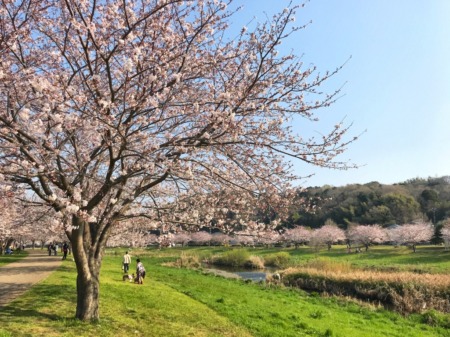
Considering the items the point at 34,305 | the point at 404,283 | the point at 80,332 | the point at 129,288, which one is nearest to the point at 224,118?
the point at 80,332

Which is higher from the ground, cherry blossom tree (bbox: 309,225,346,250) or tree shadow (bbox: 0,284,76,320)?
tree shadow (bbox: 0,284,76,320)

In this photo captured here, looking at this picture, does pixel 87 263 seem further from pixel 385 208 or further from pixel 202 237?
pixel 202 237

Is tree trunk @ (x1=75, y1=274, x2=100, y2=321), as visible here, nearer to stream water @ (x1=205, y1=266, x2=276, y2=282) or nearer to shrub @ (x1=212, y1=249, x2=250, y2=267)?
stream water @ (x1=205, y1=266, x2=276, y2=282)

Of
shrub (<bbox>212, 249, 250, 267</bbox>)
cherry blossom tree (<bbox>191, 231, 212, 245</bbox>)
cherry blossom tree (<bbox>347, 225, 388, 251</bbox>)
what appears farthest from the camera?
cherry blossom tree (<bbox>191, 231, 212, 245</bbox>)

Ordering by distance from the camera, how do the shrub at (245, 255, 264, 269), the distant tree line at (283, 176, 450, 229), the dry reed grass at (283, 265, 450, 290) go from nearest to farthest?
the dry reed grass at (283, 265, 450, 290) → the shrub at (245, 255, 264, 269) → the distant tree line at (283, 176, 450, 229)

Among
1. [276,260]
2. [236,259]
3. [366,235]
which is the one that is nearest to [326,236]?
[366,235]

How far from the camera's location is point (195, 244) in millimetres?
104375

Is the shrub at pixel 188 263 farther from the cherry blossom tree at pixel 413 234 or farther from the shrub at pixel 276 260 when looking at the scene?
the cherry blossom tree at pixel 413 234

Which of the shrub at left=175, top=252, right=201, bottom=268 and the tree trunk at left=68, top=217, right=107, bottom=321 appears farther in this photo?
the shrub at left=175, top=252, right=201, bottom=268

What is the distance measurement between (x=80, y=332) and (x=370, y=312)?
14280 mm

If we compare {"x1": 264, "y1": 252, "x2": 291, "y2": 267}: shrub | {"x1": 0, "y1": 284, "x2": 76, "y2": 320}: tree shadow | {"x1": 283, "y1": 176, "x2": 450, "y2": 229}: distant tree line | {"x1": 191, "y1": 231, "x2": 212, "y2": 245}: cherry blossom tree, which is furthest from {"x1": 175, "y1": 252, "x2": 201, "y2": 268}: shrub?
{"x1": 191, "y1": 231, "x2": 212, "y2": 245}: cherry blossom tree

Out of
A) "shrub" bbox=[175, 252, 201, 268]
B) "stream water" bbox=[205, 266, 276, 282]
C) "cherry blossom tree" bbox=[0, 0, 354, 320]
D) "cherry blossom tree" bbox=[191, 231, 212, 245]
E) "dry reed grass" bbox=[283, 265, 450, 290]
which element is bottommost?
"stream water" bbox=[205, 266, 276, 282]

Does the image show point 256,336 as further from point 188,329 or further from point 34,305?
point 34,305

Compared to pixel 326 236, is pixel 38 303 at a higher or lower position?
higher
